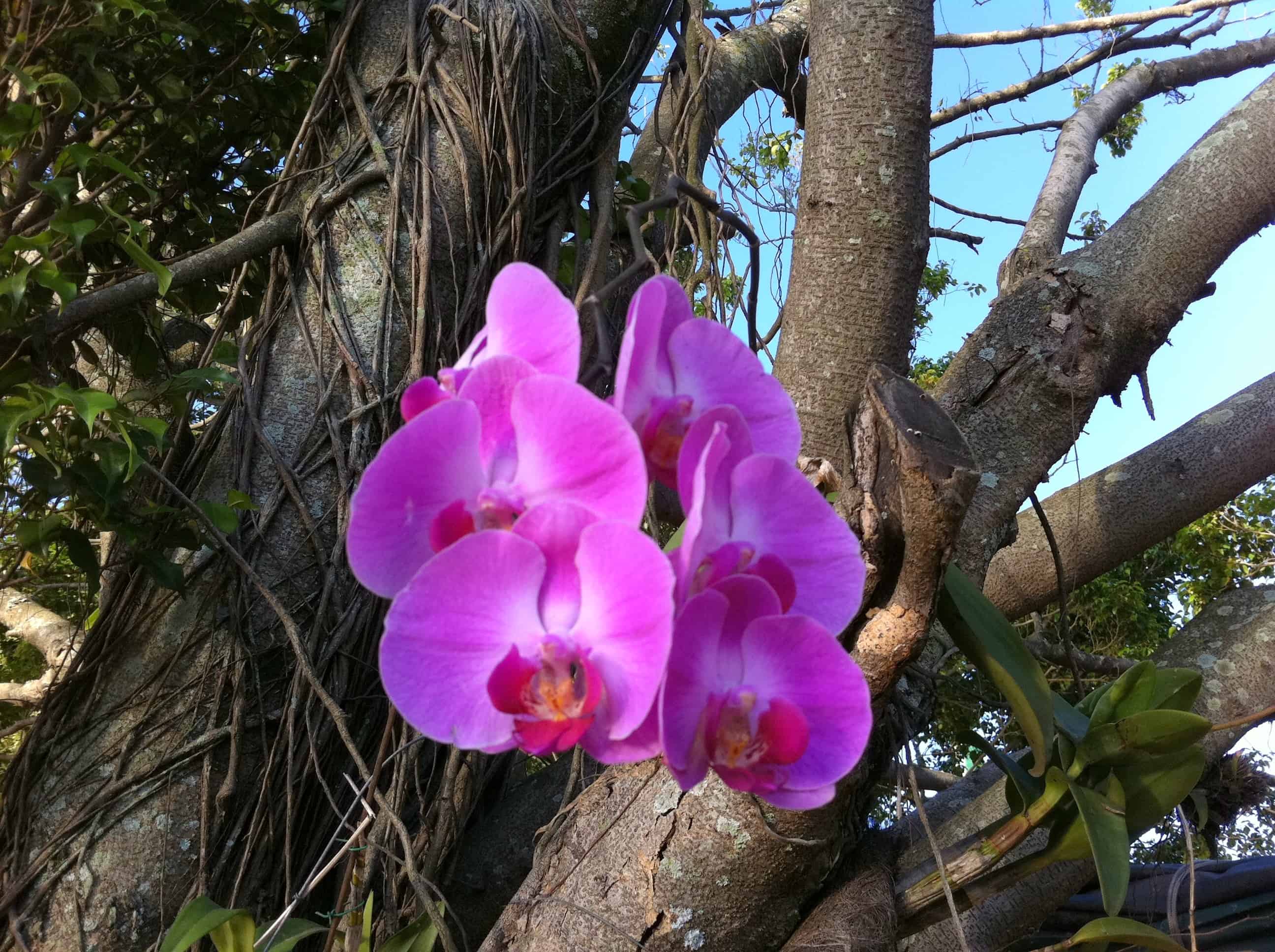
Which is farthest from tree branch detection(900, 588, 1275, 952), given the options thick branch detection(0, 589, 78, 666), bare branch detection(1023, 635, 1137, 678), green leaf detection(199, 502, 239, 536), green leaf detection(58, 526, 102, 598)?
thick branch detection(0, 589, 78, 666)

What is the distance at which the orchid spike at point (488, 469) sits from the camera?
0.33 meters

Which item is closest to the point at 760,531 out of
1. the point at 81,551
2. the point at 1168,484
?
the point at 81,551

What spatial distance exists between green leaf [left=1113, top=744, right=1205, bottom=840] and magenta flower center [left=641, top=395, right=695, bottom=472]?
58 centimetres

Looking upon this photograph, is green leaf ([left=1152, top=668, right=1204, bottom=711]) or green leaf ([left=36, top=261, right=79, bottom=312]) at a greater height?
green leaf ([left=36, top=261, right=79, bottom=312])

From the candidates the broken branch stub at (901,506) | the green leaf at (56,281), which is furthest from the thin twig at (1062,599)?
the green leaf at (56,281)

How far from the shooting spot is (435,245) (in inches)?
50.8

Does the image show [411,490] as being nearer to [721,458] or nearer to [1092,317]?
[721,458]

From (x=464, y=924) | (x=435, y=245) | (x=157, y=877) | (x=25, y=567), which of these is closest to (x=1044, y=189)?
(x=435, y=245)

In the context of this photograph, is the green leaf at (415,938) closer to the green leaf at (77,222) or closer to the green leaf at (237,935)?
the green leaf at (237,935)

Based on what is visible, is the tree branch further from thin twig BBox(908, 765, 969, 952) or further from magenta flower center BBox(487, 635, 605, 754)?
magenta flower center BBox(487, 635, 605, 754)

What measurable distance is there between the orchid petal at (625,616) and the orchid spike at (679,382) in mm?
74

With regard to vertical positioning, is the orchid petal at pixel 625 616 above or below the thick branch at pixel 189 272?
below

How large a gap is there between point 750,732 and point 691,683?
0.11 ft

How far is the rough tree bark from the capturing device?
1008 mm
